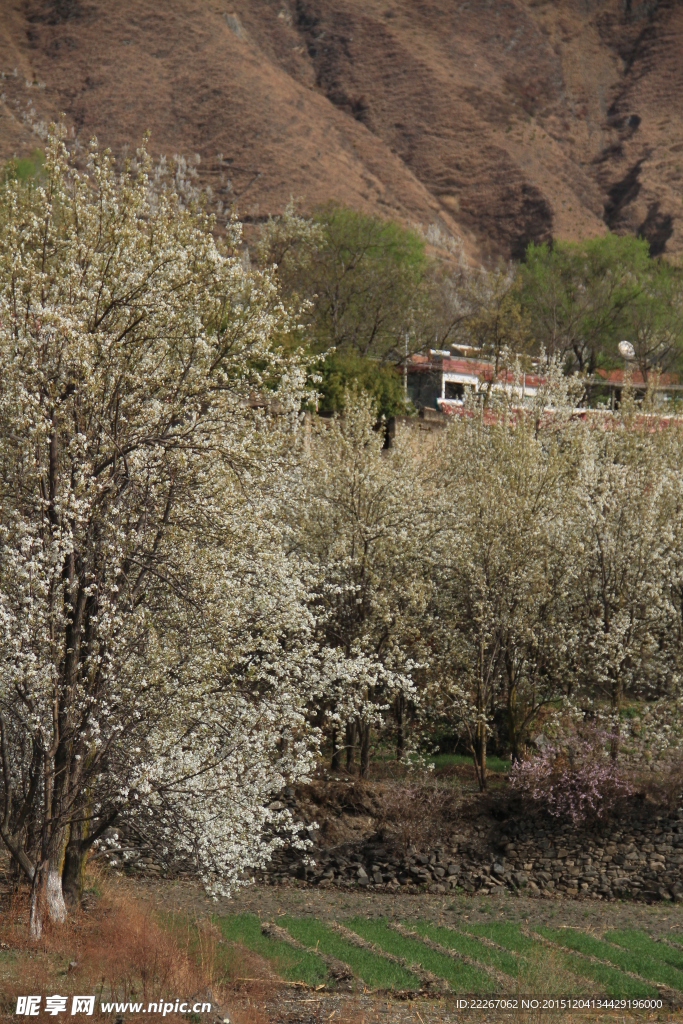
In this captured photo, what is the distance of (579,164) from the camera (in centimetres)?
19138

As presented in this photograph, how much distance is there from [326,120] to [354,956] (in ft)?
535

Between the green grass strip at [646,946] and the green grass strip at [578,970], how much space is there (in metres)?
0.94

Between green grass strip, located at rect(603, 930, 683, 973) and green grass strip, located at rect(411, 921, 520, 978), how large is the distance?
2.27 m

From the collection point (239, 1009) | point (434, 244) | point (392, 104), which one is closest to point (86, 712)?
point (239, 1009)

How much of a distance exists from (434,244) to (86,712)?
14147 centimetres

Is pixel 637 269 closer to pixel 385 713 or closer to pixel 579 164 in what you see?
pixel 385 713

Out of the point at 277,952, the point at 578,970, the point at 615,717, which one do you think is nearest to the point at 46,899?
the point at 277,952

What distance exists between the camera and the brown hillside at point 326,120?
435ft

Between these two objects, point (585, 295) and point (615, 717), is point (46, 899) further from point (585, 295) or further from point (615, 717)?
point (585, 295)

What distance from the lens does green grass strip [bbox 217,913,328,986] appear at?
14.3 meters

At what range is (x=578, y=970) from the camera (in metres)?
15.2

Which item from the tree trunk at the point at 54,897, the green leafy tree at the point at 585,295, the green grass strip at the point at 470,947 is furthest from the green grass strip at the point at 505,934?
the green leafy tree at the point at 585,295

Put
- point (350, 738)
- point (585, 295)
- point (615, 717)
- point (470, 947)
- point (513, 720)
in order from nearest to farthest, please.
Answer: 1. point (470, 947)
2. point (615, 717)
3. point (350, 738)
4. point (513, 720)
5. point (585, 295)

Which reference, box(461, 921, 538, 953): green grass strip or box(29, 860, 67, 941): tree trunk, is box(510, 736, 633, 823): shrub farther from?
box(29, 860, 67, 941): tree trunk
